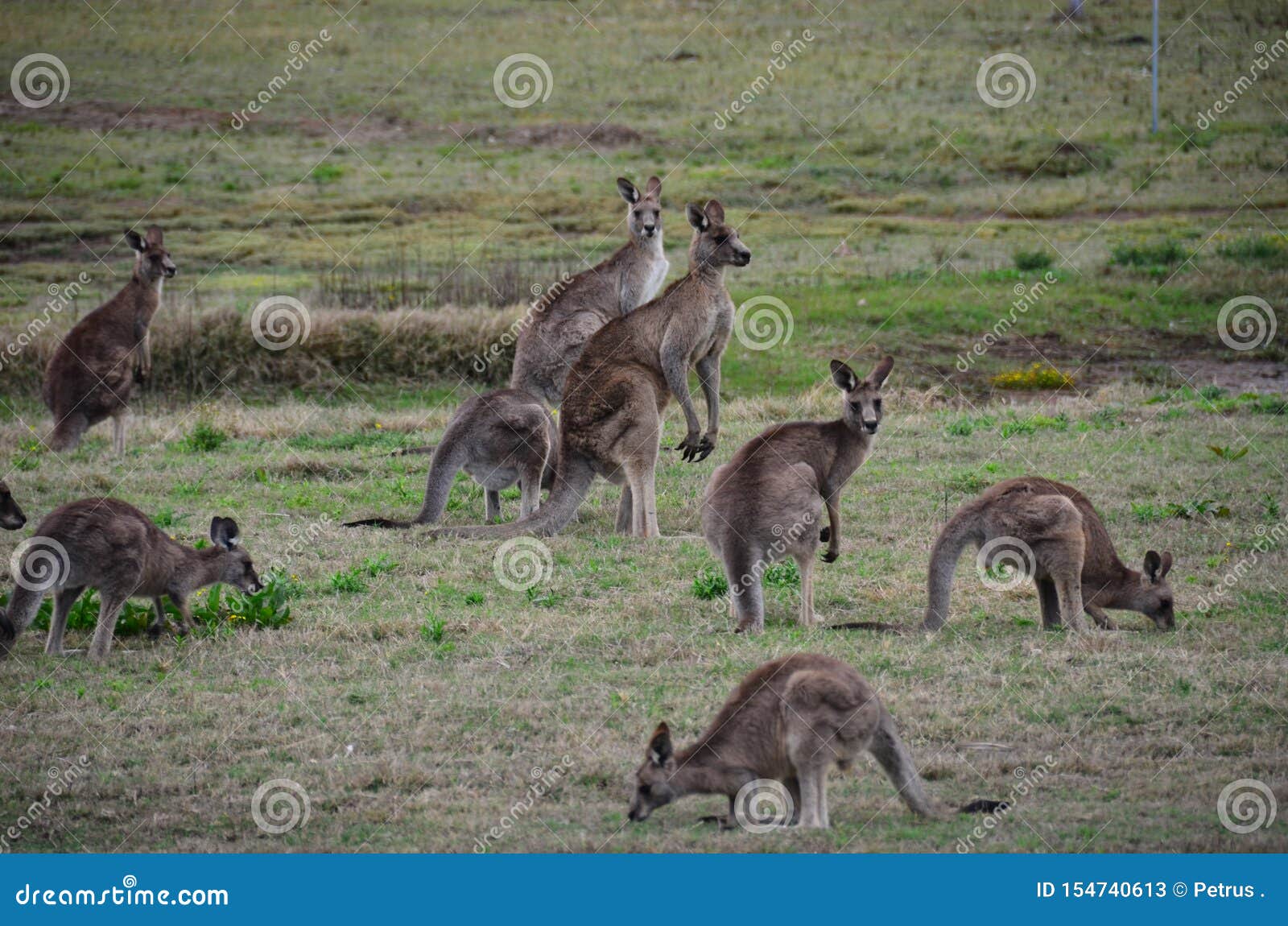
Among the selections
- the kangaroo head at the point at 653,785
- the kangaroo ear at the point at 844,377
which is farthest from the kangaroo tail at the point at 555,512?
the kangaroo head at the point at 653,785

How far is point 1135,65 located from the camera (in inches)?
1641

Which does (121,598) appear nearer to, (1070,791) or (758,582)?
(758,582)

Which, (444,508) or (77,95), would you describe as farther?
(77,95)

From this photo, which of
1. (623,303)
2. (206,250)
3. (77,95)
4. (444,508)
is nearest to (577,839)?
(444,508)

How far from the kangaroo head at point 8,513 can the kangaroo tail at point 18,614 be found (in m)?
1.19

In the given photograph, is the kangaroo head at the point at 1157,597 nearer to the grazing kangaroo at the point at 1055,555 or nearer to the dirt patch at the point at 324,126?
the grazing kangaroo at the point at 1055,555

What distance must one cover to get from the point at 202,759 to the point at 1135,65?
132 ft

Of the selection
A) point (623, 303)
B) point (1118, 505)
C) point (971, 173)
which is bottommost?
point (1118, 505)

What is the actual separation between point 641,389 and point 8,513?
14.5ft

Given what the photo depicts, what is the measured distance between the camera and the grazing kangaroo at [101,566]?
26.4 ft

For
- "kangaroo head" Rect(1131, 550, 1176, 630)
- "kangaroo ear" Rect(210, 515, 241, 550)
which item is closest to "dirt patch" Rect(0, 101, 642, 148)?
"kangaroo ear" Rect(210, 515, 241, 550)

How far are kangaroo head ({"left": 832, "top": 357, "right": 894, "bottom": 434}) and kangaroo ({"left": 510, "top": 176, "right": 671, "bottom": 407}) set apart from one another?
4.16 meters

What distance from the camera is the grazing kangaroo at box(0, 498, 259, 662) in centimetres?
805

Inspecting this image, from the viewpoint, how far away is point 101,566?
8.13 meters
